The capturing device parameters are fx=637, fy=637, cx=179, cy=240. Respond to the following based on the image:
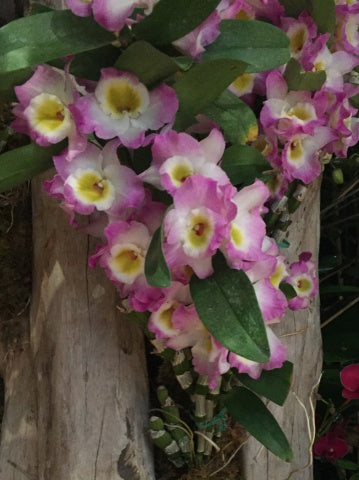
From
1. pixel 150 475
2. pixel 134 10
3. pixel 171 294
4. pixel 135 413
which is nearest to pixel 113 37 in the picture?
pixel 134 10

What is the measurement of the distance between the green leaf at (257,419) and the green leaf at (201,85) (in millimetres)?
503

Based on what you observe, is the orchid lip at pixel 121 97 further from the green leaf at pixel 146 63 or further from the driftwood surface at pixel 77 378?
the driftwood surface at pixel 77 378

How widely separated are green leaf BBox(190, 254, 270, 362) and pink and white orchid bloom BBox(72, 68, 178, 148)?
0.71 ft

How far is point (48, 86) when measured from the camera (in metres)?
0.95

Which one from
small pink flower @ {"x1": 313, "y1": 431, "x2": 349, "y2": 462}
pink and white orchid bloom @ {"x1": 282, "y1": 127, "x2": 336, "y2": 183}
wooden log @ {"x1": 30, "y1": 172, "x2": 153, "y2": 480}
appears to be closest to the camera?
pink and white orchid bloom @ {"x1": 282, "y1": 127, "x2": 336, "y2": 183}

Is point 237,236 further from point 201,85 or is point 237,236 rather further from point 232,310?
point 201,85

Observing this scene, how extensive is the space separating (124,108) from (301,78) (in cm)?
32

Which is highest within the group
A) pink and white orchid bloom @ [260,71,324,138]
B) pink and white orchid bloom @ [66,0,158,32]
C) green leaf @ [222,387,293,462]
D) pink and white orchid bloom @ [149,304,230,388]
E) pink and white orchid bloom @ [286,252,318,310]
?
pink and white orchid bloom @ [66,0,158,32]

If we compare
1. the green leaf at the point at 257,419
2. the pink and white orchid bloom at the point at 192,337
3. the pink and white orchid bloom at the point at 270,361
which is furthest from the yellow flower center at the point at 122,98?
the green leaf at the point at 257,419

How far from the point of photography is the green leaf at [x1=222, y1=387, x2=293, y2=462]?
1.11 metres

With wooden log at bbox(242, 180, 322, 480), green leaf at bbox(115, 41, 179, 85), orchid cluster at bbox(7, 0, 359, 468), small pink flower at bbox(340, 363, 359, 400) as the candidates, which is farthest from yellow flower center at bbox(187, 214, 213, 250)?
small pink flower at bbox(340, 363, 359, 400)

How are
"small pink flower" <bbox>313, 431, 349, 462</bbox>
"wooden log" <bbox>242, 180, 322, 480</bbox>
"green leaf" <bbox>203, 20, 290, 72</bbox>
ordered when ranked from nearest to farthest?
"green leaf" <bbox>203, 20, 290, 72</bbox>
"wooden log" <bbox>242, 180, 322, 480</bbox>
"small pink flower" <bbox>313, 431, 349, 462</bbox>

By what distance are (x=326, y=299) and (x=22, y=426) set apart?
1022 millimetres

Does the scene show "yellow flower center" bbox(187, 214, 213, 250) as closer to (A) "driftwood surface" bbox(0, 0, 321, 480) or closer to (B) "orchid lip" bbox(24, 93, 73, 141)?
(B) "orchid lip" bbox(24, 93, 73, 141)
